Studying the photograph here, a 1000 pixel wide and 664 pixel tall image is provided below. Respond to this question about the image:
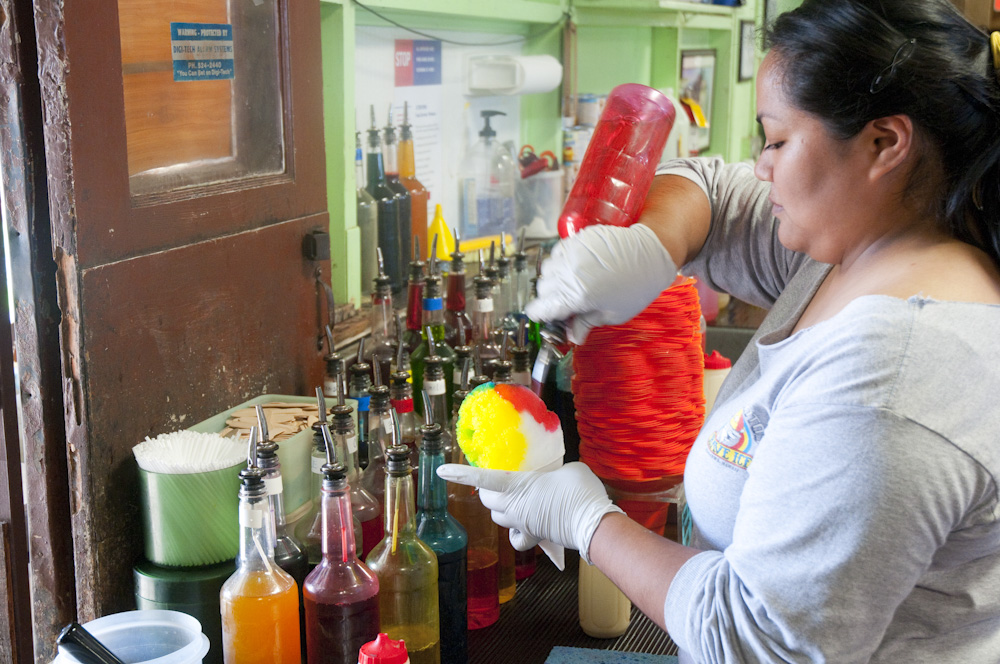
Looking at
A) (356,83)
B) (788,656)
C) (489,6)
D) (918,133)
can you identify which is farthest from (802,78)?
(489,6)

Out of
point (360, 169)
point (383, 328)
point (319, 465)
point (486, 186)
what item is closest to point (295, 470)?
point (319, 465)

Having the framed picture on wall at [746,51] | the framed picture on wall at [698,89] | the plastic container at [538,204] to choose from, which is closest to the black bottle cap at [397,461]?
the plastic container at [538,204]

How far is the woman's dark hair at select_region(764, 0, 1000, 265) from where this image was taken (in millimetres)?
938

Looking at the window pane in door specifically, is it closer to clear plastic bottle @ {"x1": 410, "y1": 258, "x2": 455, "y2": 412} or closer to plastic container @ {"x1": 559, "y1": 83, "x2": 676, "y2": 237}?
clear plastic bottle @ {"x1": 410, "y1": 258, "x2": 455, "y2": 412}

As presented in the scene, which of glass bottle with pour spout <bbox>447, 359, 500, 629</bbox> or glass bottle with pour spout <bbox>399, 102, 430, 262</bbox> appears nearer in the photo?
glass bottle with pour spout <bbox>447, 359, 500, 629</bbox>

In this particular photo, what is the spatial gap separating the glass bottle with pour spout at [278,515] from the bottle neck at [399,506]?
0.12 metres

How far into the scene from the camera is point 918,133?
95cm

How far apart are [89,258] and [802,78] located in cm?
85

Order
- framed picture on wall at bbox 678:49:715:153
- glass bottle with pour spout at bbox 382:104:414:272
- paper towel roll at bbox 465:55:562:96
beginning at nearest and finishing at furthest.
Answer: glass bottle with pour spout at bbox 382:104:414:272, paper towel roll at bbox 465:55:562:96, framed picture on wall at bbox 678:49:715:153

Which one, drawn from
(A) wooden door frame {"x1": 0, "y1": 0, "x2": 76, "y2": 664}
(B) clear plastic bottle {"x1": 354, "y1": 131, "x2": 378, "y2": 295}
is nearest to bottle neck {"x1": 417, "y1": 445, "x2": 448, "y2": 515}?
A: (A) wooden door frame {"x1": 0, "y1": 0, "x2": 76, "y2": 664}

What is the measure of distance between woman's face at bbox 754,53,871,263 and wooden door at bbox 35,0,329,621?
0.79m

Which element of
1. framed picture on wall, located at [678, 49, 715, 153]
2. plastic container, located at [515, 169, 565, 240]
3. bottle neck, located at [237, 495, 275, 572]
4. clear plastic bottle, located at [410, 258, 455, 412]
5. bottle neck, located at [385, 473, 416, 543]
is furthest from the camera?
framed picture on wall, located at [678, 49, 715, 153]

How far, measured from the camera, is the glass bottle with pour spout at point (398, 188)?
8.14 feet

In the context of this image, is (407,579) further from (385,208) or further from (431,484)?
(385,208)
